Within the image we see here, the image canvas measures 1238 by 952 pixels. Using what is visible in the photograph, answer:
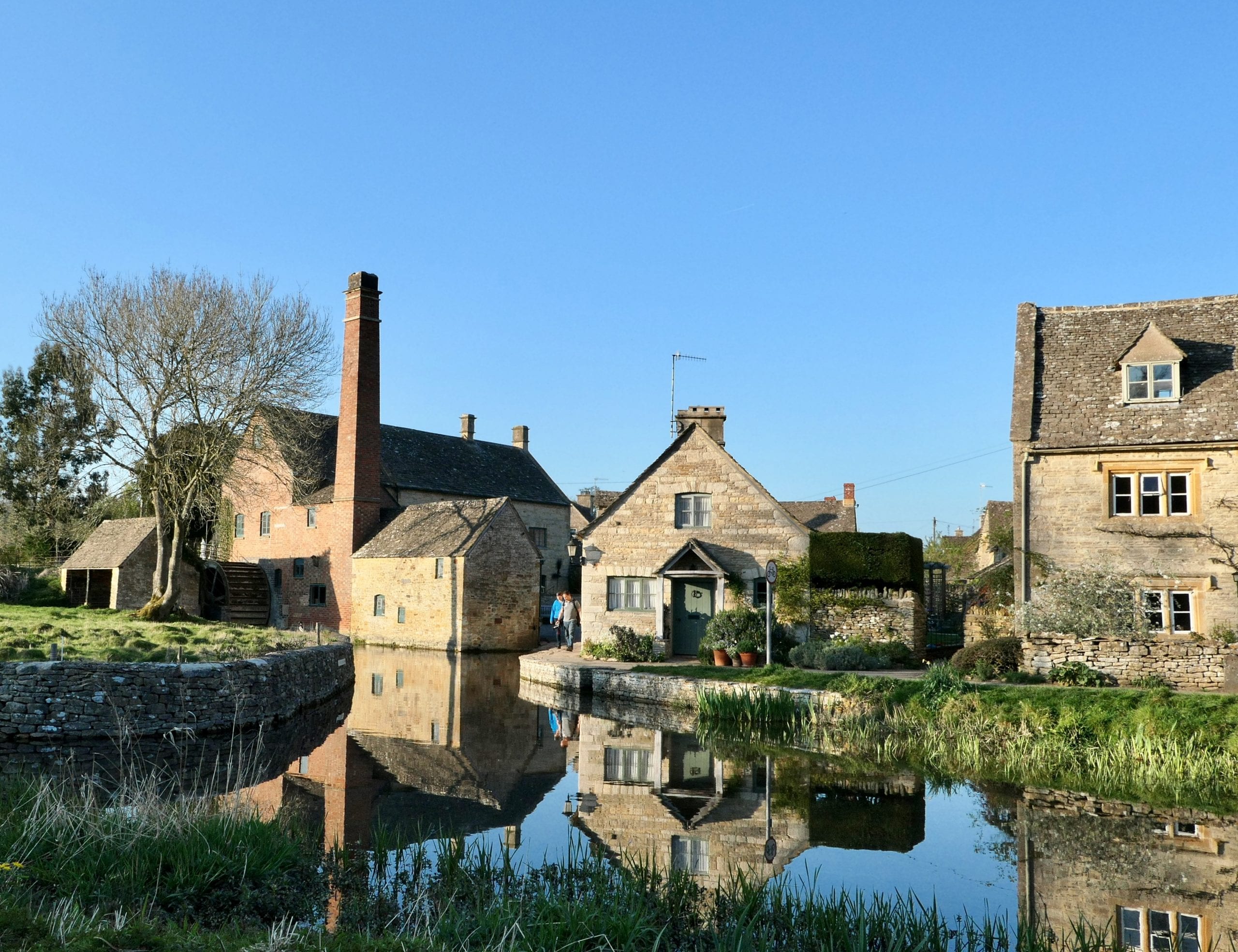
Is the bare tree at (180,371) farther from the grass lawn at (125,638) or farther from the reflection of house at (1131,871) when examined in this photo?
the reflection of house at (1131,871)

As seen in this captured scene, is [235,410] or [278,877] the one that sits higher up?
[235,410]

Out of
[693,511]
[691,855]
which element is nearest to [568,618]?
[693,511]

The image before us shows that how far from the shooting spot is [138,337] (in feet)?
90.5

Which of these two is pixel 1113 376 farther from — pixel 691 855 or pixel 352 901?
pixel 352 901

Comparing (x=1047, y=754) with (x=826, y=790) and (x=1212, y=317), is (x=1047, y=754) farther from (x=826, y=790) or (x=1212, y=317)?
(x=1212, y=317)

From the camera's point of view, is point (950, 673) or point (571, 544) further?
point (571, 544)

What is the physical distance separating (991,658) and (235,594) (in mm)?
29507

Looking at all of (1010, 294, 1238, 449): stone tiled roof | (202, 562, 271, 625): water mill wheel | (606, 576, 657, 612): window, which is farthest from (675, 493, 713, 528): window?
(202, 562, 271, 625): water mill wheel

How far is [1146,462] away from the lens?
20.5 meters

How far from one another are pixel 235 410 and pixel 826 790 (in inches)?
901

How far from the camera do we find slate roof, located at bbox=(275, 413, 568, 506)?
38719 millimetres

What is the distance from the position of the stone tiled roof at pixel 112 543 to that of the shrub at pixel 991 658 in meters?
29.3

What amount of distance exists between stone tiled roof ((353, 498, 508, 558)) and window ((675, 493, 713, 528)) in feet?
30.1

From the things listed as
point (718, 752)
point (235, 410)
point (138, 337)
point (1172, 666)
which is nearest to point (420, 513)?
point (235, 410)
